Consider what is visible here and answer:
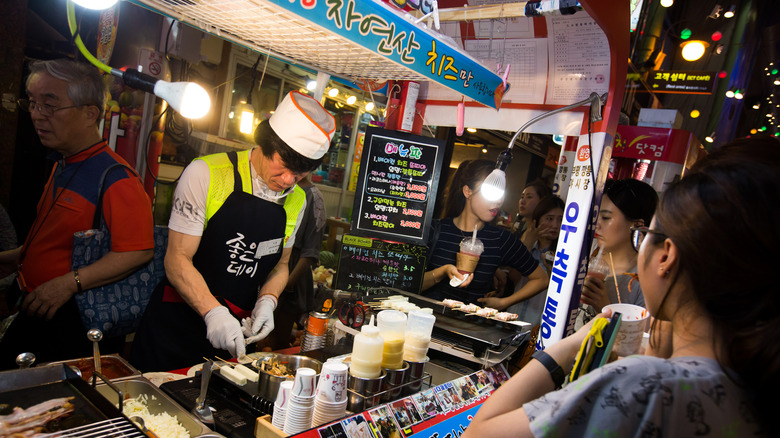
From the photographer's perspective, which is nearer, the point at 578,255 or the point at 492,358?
the point at 492,358

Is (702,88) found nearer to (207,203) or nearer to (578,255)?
(578,255)

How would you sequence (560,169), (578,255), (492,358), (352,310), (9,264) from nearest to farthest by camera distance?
(492,358), (352,310), (578,255), (9,264), (560,169)

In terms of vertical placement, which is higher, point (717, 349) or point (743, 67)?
point (743, 67)

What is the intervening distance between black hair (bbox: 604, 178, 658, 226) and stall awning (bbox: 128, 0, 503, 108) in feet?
4.87

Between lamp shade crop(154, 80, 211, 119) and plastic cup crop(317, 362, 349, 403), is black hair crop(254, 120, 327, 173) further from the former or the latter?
plastic cup crop(317, 362, 349, 403)

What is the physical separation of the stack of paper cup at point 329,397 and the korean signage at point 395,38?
Answer: 4.46ft

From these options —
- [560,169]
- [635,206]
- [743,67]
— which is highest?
[743,67]

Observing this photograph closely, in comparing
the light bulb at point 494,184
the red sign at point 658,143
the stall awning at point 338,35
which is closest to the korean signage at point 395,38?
the stall awning at point 338,35

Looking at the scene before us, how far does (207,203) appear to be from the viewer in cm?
263

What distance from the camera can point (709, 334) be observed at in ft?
3.63

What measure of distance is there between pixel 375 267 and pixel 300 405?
2055 millimetres

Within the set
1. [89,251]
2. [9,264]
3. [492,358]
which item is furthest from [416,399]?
[9,264]

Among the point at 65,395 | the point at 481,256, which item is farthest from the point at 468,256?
the point at 65,395

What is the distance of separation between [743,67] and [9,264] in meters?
22.1
